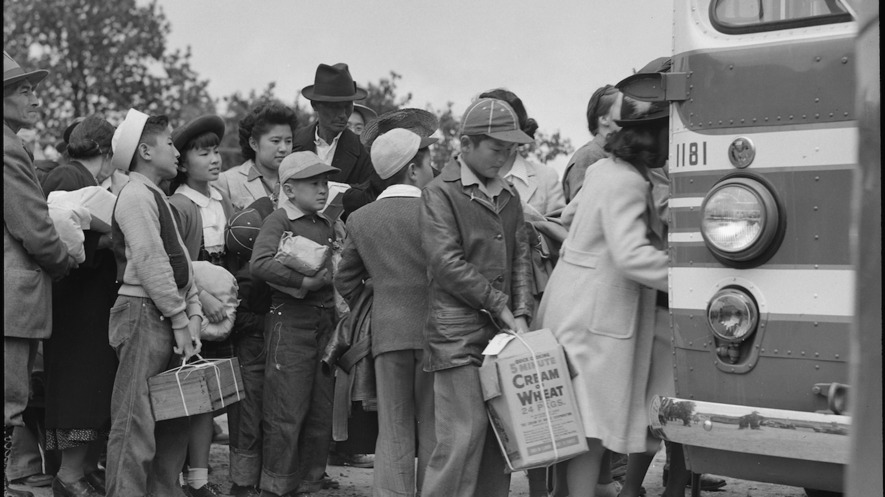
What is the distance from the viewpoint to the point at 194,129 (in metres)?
6.47

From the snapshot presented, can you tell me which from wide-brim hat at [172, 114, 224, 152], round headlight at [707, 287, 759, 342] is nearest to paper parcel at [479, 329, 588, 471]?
round headlight at [707, 287, 759, 342]

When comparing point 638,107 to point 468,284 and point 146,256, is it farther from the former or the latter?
point 146,256

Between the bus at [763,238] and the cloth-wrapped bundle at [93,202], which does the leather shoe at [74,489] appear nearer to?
the cloth-wrapped bundle at [93,202]

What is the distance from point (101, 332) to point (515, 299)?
2.26 meters

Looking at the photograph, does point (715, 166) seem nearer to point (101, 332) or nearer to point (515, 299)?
point (515, 299)

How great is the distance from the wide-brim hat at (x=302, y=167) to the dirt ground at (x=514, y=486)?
6.13 ft

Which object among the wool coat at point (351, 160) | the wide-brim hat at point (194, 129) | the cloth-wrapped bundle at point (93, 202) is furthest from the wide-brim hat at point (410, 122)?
the cloth-wrapped bundle at point (93, 202)

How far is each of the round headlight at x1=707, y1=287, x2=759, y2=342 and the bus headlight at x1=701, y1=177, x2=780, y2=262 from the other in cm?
13

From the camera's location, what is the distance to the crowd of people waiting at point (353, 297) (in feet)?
16.3

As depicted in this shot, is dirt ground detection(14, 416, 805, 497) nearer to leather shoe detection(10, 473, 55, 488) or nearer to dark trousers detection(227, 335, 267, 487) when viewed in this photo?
leather shoe detection(10, 473, 55, 488)

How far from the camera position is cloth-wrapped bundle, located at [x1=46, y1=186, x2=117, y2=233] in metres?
6.03

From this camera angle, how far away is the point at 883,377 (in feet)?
6.75

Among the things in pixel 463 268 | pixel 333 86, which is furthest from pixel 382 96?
pixel 463 268

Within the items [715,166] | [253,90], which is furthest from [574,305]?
[253,90]
